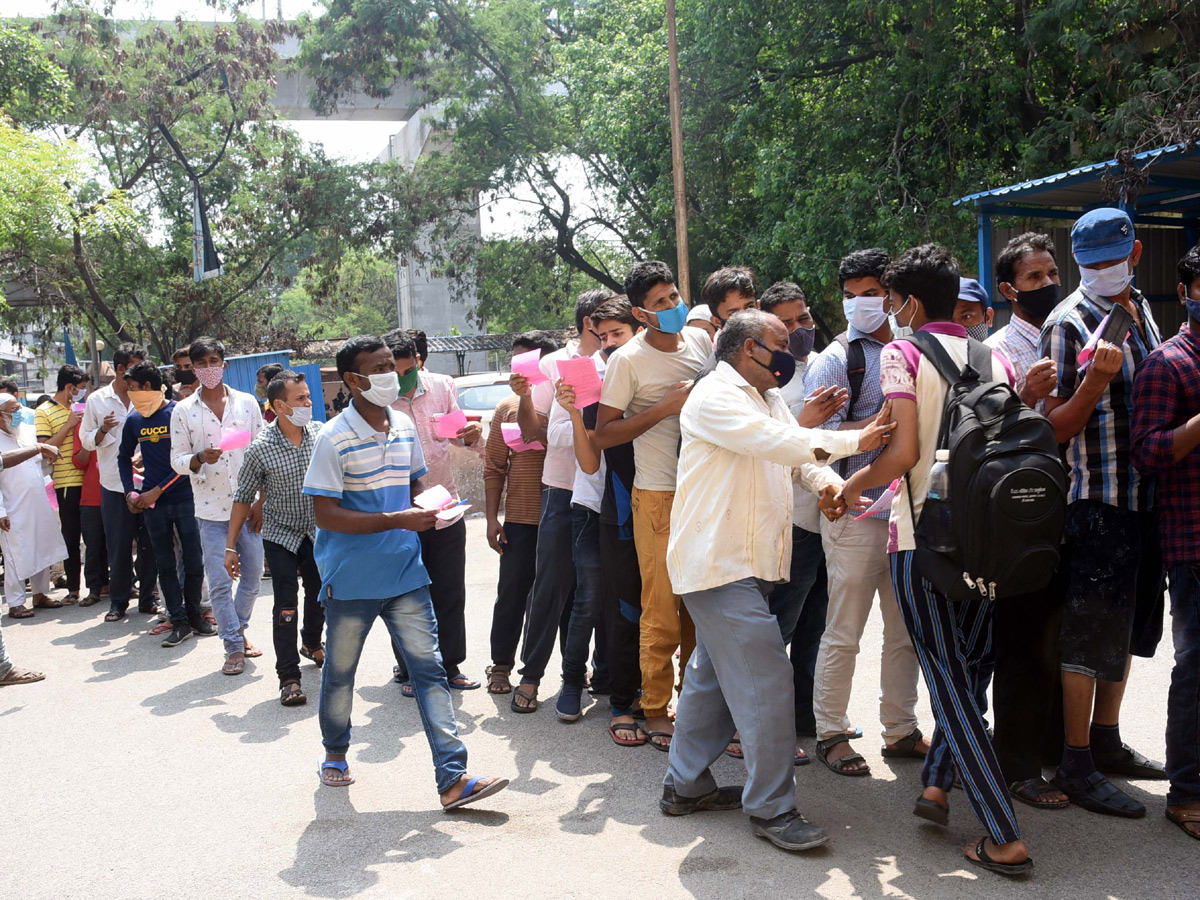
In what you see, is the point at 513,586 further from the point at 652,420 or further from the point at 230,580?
the point at 230,580

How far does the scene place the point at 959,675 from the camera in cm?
375

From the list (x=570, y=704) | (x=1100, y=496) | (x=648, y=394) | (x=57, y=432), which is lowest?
(x=570, y=704)

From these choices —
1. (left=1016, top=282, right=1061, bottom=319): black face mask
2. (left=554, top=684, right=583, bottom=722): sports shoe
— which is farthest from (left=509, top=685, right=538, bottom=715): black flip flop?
(left=1016, top=282, right=1061, bottom=319): black face mask

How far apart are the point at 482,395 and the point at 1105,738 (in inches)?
423

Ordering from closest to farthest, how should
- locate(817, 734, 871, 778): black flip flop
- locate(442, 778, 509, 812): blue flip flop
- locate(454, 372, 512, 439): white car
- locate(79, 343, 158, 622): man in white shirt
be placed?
locate(442, 778, 509, 812): blue flip flop < locate(817, 734, 871, 778): black flip flop < locate(79, 343, 158, 622): man in white shirt < locate(454, 372, 512, 439): white car

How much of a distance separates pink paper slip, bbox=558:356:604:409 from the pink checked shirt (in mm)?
1741

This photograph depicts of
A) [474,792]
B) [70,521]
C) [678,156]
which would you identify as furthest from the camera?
[678,156]

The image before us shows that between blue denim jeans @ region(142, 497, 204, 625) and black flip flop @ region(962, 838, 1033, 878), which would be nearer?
black flip flop @ region(962, 838, 1033, 878)

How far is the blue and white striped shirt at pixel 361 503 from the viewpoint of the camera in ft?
15.0

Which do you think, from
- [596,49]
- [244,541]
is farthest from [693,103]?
[244,541]

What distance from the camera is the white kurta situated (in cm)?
973

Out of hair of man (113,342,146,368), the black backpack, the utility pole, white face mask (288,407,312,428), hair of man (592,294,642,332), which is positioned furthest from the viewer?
the utility pole

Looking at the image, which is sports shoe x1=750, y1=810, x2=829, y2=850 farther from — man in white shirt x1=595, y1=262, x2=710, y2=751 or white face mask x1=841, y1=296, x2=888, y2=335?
white face mask x1=841, y1=296, x2=888, y2=335

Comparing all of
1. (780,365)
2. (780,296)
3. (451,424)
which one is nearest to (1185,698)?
(780,365)
